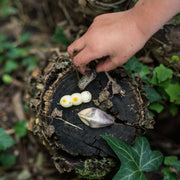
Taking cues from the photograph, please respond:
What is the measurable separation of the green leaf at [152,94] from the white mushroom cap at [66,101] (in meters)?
0.91

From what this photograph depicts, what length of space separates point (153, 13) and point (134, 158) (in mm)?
1364

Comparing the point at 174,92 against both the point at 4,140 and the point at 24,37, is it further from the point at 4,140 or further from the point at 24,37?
the point at 24,37

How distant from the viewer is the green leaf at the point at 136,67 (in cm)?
226

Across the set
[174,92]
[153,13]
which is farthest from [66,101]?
[174,92]

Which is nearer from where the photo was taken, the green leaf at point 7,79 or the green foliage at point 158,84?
the green foliage at point 158,84

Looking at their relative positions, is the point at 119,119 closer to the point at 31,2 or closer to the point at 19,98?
the point at 19,98

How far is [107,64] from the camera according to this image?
1848mm

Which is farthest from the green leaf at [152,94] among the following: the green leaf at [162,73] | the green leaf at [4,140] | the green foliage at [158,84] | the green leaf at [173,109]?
the green leaf at [4,140]

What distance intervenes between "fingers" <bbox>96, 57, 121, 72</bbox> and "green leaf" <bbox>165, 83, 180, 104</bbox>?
0.89 meters

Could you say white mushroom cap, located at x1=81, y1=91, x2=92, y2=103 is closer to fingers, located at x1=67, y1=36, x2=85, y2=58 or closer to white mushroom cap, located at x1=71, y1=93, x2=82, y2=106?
white mushroom cap, located at x1=71, y1=93, x2=82, y2=106

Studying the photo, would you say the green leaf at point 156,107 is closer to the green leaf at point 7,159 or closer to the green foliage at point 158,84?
the green foliage at point 158,84

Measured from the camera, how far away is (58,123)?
194 centimetres

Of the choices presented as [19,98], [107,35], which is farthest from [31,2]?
[107,35]

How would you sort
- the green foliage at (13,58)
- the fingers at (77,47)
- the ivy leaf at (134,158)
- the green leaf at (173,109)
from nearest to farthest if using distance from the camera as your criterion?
1. the ivy leaf at (134,158)
2. the fingers at (77,47)
3. the green leaf at (173,109)
4. the green foliage at (13,58)
